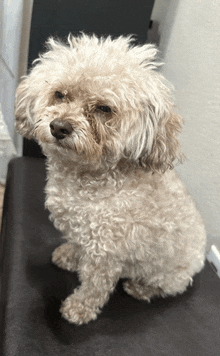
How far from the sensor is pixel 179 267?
0.92 m

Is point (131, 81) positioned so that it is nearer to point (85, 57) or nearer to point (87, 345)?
point (85, 57)

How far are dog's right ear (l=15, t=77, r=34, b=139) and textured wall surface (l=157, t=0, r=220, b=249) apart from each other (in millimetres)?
741

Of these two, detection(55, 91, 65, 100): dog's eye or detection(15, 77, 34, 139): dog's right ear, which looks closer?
detection(55, 91, 65, 100): dog's eye

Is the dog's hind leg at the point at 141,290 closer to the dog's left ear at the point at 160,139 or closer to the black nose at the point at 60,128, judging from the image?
the dog's left ear at the point at 160,139

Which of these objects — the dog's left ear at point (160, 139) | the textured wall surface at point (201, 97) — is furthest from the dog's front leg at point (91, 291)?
the textured wall surface at point (201, 97)

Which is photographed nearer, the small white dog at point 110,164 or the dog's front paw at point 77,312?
the small white dog at point 110,164

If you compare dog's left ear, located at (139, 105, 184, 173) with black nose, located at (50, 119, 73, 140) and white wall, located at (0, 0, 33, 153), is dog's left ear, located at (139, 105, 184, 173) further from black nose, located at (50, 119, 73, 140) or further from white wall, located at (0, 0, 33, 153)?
white wall, located at (0, 0, 33, 153)

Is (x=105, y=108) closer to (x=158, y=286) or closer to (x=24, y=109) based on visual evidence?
(x=24, y=109)

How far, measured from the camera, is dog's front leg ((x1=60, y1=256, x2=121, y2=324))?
2.77 ft

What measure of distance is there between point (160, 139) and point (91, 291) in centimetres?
44

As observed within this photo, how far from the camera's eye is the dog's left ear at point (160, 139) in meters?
0.76

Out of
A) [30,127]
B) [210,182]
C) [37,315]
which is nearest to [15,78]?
[30,127]

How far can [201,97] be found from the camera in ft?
4.54

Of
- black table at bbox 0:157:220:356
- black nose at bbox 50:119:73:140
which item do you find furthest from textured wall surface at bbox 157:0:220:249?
black nose at bbox 50:119:73:140
